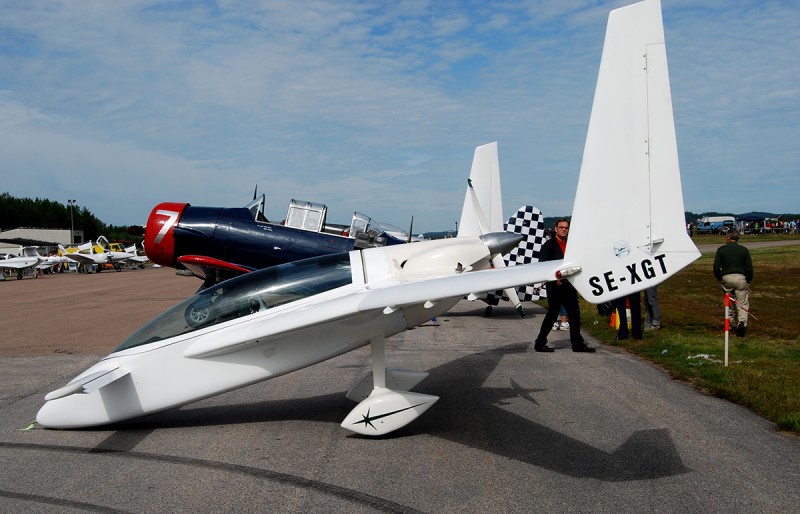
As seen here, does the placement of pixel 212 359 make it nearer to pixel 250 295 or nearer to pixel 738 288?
pixel 250 295

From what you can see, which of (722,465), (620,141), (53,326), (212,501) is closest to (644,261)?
(620,141)

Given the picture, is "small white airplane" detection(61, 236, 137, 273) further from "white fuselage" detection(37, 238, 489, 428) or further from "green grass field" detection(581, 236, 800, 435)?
"white fuselage" detection(37, 238, 489, 428)

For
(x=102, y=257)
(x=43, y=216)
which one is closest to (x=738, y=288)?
Answer: (x=102, y=257)

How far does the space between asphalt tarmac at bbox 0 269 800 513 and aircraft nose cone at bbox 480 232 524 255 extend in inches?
67.1

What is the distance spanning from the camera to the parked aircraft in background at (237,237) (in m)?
12.9

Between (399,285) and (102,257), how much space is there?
5790 cm

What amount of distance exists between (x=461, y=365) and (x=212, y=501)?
18.1 ft

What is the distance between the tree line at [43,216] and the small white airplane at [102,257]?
4274 cm

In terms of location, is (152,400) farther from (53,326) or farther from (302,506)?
(53,326)

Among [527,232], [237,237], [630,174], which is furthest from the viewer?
[527,232]

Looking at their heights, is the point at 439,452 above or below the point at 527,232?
below

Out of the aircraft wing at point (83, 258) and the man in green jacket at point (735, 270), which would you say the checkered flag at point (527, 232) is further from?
the aircraft wing at point (83, 258)

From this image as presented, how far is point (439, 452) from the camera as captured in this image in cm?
558

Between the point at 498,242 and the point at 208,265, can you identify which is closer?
the point at 498,242
